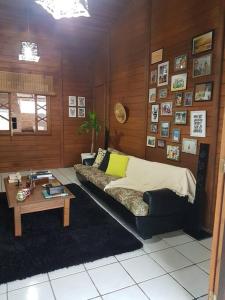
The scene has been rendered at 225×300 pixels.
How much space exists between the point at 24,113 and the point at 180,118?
372 cm

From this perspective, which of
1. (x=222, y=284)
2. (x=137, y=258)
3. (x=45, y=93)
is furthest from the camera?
(x=45, y=93)

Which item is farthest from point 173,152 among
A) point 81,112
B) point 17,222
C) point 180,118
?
point 81,112

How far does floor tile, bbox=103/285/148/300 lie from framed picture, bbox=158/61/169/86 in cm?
265

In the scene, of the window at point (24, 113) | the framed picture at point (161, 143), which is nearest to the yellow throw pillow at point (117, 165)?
the framed picture at point (161, 143)

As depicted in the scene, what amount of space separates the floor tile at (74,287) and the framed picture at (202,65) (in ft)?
8.18

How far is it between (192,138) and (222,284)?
1.79 meters

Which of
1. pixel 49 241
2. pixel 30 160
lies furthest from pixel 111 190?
pixel 30 160

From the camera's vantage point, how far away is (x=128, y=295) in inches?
67.6

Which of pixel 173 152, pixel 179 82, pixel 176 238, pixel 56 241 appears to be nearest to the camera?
pixel 56 241

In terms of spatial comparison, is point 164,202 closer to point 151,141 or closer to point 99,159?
point 151,141

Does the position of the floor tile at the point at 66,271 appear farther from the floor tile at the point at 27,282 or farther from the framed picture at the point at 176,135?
the framed picture at the point at 176,135

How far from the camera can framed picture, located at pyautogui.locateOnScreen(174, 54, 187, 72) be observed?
2955mm

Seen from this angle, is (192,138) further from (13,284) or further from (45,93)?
(45,93)

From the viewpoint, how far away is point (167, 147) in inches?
130
